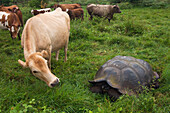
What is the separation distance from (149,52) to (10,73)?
4.68 metres

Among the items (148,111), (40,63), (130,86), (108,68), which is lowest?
(148,111)

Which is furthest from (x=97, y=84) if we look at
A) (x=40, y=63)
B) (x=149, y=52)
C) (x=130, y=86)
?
(x=149, y=52)

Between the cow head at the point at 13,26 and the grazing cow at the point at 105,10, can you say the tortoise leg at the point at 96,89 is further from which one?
the grazing cow at the point at 105,10

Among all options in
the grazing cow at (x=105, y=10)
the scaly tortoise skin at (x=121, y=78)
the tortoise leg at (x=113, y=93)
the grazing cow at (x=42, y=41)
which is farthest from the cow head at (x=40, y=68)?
the grazing cow at (x=105, y=10)

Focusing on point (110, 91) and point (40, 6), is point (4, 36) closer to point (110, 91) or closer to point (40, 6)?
point (110, 91)

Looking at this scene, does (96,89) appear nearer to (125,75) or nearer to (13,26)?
Answer: (125,75)

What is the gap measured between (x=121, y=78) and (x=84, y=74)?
1.26 metres

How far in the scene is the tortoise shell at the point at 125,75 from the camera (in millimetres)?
3222

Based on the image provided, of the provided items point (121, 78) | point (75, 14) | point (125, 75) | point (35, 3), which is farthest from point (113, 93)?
point (35, 3)

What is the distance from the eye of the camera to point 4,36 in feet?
23.6

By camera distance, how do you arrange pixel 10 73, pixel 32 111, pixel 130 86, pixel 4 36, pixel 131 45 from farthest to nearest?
pixel 4 36 → pixel 131 45 → pixel 10 73 → pixel 130 86 → pixel 32 111

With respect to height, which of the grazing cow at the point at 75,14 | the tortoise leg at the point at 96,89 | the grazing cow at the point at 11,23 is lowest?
the tortoise leg at the point at 96,89

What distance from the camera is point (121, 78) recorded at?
10.8 feet

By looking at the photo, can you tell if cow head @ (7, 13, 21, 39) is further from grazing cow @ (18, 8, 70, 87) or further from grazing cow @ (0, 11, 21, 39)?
grazing cow @ (18, 8, 70, 87)
